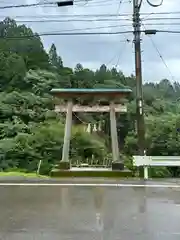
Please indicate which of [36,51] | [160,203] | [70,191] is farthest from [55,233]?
[36,51]

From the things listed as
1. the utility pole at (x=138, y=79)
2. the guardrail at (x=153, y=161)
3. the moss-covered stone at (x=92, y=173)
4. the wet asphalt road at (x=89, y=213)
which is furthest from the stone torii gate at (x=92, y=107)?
the wet asphalt road at (x=89, y=213)

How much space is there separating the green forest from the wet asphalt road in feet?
31.9

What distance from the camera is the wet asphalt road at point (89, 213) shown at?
705 cm

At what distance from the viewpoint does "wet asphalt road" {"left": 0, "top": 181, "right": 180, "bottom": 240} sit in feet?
23.1

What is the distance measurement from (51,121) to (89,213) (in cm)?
2049

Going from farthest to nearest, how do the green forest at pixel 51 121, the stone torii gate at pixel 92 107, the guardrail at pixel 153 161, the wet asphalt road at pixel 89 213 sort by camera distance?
the green forest at pixel 51 121, the stone torii gate at pixel 92 107, the guardrail at pixel 153 161, the wet asphalt road at pixel 89 213

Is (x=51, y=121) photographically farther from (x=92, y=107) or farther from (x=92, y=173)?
(x=92, y=173)

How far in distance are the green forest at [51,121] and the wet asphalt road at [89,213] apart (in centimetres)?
973

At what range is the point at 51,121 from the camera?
29.1m

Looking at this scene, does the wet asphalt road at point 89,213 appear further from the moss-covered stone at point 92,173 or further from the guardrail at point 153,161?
the moss-covered stone at point 92,173

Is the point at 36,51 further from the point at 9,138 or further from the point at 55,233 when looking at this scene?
the point at 55,233

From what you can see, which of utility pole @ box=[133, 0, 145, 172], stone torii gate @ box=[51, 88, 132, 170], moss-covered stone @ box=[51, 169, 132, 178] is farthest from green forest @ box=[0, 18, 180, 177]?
utility pole @ box=[133, 0, 145, 172]

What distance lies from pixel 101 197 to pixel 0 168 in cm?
1423

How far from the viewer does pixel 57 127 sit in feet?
88.8
